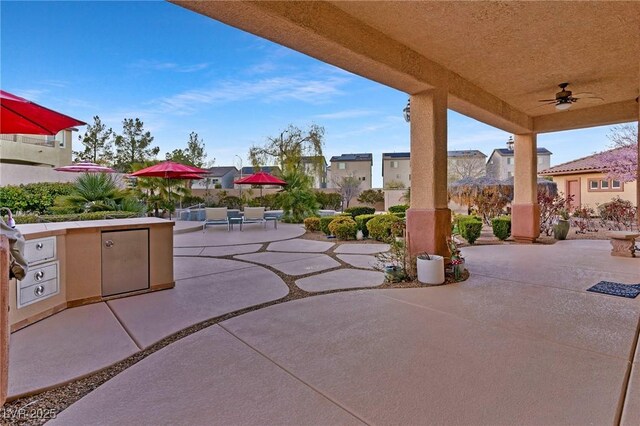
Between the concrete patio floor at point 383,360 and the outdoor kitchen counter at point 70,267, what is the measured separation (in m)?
0.23

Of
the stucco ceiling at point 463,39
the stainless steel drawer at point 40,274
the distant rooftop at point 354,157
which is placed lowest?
the stainless steel drawer at point 40,274

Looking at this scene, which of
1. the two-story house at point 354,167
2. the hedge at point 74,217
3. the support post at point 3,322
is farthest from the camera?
the two-story house at point 354,167

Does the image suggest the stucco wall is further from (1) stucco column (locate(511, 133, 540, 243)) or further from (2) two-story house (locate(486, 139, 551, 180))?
(2) two-story house (locate(486, 139, 551, 180))

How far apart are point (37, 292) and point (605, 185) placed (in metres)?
21.7

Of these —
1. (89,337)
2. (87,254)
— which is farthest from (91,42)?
(89,337)

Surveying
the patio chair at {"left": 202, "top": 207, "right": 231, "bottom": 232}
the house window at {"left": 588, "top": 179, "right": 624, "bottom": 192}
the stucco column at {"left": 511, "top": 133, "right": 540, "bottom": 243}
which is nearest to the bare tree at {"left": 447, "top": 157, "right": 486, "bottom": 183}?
the house window at {"left": 588, "top": 179, "right": 624, "bottom": 192}

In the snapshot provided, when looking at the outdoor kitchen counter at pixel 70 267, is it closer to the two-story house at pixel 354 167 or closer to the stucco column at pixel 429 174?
the stucco column at pixel 429 174

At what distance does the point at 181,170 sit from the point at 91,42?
525 cm

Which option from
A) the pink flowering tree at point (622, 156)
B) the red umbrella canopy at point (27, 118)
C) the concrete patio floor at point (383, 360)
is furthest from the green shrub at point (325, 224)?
the pink flowering tree at point (622, 156)

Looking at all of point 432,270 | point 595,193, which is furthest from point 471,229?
point 595,193

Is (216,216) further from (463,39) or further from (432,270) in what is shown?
(463,39)

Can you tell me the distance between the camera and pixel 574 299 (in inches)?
154

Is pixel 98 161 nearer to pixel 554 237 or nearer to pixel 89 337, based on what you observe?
pixel 89 337

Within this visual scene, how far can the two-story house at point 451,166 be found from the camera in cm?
2962
